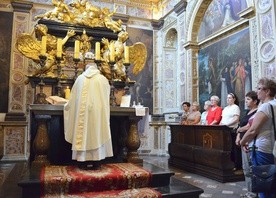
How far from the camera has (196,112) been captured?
22.7 feet

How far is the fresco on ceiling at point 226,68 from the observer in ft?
20.6

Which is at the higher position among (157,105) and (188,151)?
(157,105)

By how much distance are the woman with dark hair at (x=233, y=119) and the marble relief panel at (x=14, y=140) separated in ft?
20.5

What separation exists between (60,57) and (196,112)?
150 inches

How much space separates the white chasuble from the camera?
147 inches

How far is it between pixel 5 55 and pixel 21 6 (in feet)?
5.77

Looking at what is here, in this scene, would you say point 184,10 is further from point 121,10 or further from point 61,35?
point 61,35

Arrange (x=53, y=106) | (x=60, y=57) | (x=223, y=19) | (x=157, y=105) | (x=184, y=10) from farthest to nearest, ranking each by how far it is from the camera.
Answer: (x=157, y=105)
(x=184, y=10)
(x=223, y=19)
(x=60, y=57)
(x=53, y=106)

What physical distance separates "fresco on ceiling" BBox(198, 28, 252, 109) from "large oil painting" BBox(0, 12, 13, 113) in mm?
6220

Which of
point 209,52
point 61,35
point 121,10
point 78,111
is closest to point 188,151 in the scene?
point 209,52

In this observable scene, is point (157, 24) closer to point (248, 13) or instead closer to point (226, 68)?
point (226, 68)

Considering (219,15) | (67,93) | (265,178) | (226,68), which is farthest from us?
(219,15)

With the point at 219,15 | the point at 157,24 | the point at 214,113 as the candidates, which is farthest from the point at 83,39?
the point at 157,24

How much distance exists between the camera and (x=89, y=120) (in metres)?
3.82
